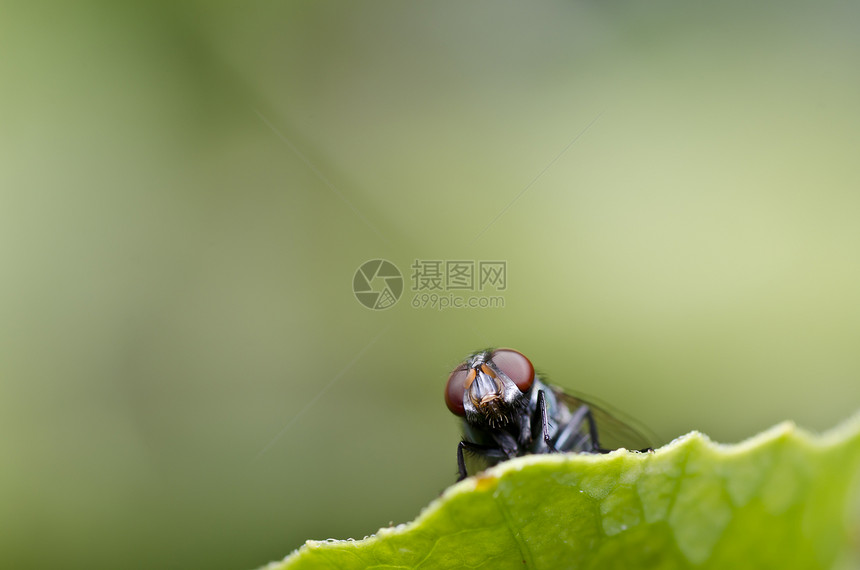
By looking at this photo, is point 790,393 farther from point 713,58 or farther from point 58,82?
point 58,82

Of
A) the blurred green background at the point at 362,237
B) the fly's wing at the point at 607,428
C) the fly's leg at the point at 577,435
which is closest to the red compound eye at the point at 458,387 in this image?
the fly's leg at the point at 577,435

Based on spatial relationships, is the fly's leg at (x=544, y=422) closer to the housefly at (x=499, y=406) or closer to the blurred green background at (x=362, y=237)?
the housefly at (x=499, y=406)

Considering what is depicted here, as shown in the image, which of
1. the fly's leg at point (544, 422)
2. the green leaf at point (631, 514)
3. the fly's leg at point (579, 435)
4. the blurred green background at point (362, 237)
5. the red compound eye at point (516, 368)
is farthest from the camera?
the blurred green background at point (362, 237)

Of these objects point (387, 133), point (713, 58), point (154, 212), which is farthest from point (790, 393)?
point (154, 212)

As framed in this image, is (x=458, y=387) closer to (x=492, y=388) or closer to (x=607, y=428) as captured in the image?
(x=492, y=388)

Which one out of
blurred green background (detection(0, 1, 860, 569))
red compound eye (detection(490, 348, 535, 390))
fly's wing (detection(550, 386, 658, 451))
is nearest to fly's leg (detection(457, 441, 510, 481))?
red compound eye (detection(490, 348, 535, 390))

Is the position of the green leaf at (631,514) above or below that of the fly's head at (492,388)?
below

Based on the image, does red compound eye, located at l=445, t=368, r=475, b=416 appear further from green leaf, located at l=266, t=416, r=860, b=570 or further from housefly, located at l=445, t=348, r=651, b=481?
green leaf, located at l=266, t=416, r=860, b=570
